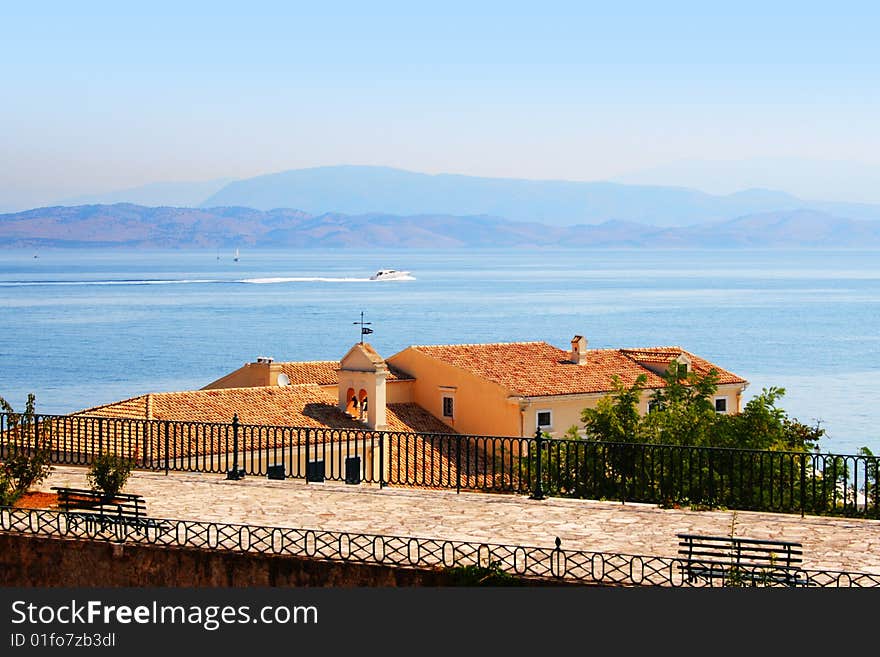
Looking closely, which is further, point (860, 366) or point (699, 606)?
point (860, 366)

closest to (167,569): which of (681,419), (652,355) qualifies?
(681,419)

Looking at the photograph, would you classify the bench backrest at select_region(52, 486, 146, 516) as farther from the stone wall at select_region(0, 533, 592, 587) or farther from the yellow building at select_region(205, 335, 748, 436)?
the yellow building at select_region(205, 335, 748, 436)

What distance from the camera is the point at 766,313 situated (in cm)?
13462

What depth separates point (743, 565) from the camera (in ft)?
43.0

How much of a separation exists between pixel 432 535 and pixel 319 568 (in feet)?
6.22

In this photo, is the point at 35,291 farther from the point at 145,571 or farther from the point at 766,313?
the point at 145,571

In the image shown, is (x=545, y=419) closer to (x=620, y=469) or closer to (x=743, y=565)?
(x=620, y=469)

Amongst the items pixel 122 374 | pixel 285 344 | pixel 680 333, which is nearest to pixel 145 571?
pixel 122 374

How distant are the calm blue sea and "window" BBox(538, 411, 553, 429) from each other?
639 inches

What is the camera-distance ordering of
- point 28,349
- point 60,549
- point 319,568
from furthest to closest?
point 28,349
point 60,549
point 319,568

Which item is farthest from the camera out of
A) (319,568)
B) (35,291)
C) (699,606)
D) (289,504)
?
(35,291)

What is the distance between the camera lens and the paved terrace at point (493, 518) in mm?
15250

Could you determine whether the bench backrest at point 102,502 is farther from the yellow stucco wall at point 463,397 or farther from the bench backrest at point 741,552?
the yellow stucco wall at point 463,397

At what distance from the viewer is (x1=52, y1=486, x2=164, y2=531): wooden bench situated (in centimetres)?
1538
